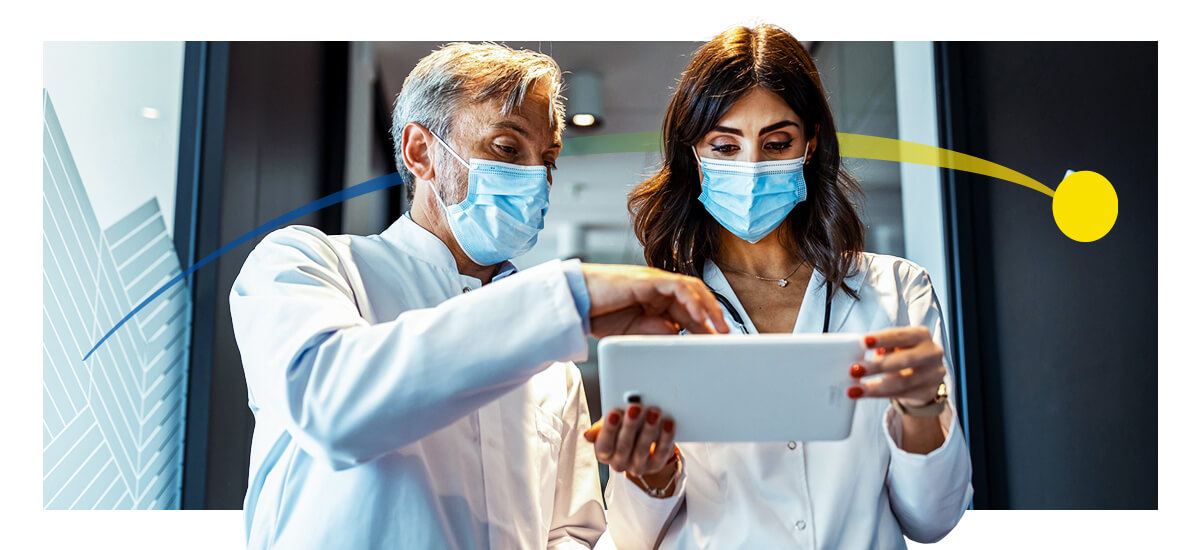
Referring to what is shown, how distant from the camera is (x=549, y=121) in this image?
183 cm

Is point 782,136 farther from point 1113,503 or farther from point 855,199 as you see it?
point 1113,503

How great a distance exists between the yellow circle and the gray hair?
1.95 m

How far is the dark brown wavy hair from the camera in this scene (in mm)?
1712

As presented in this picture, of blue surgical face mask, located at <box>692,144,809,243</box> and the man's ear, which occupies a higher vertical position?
the man's ear

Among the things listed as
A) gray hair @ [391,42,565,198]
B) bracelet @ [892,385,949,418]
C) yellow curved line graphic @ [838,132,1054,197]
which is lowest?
bracelet @ [892,385,949,418]

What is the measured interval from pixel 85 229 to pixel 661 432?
7.17ft

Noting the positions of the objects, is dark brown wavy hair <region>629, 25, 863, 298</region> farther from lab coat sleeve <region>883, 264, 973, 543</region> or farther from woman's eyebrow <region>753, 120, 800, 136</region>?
lab coat sleeve <region>883, 264, 973, 543</region>

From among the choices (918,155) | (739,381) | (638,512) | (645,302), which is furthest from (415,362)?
(918,155)

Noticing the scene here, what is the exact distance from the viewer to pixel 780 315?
1677 mm

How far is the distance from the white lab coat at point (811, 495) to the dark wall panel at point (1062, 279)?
1.52m

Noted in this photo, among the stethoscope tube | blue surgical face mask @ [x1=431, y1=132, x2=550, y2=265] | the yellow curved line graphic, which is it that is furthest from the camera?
the yellow curved line graphic

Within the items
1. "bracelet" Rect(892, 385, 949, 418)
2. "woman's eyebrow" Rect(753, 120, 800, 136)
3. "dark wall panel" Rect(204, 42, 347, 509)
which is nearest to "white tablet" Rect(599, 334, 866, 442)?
"bracelet" Rect(892, 385, 949, 418)

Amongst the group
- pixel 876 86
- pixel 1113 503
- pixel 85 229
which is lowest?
pixel 1113 503
